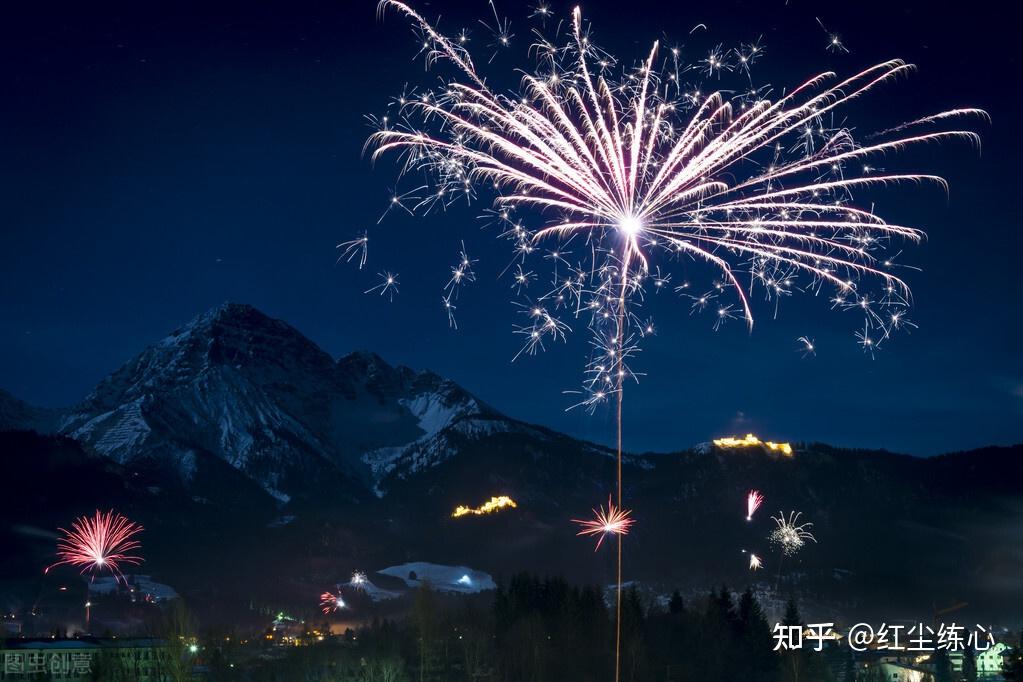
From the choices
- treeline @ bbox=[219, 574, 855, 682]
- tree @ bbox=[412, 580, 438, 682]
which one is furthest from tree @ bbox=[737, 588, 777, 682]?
tree @ bbox=[412, 580, 438, 682]

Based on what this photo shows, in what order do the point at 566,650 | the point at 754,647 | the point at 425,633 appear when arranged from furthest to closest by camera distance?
the point at 754,647, the point at 425,633, the point at 566,650

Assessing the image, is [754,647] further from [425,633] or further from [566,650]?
[425,633]

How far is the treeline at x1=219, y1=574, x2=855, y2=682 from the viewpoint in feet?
396

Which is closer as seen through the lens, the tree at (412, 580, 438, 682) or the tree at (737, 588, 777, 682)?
the tree at (412, 580, 438, 682)

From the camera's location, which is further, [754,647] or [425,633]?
[754,647]

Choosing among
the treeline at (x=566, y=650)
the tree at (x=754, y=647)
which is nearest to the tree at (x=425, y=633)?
the treeline at (x=566, y=650)

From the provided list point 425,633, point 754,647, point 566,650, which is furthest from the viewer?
point 754,647

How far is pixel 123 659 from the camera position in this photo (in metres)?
114

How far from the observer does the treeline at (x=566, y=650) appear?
396ft

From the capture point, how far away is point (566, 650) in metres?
124

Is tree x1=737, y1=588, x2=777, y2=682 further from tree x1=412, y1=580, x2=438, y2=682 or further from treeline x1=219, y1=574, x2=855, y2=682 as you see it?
tree x1=412, y1=580, x2=438, y2=682

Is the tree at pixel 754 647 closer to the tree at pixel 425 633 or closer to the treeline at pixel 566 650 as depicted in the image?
the treeline at pixel 566 650

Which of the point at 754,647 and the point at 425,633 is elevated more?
the point at 425,633

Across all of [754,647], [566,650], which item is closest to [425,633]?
[566,650]
